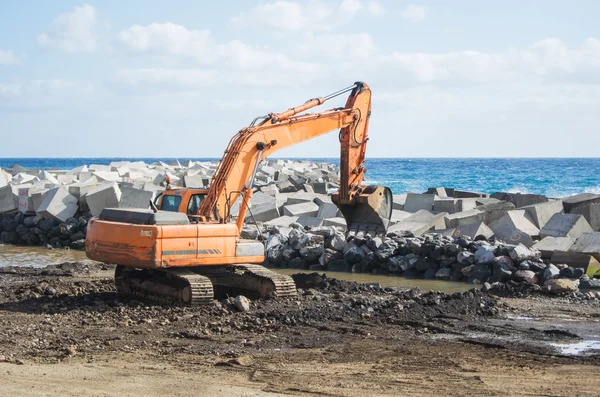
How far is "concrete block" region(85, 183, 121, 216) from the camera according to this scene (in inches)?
859

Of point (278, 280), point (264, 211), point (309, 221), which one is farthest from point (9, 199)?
point (278, 280)

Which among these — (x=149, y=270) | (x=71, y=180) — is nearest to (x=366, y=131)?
(x=149, y=270)

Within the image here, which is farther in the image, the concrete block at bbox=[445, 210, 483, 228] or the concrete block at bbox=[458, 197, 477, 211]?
the concrete block at bbox=[458, 197, 477, 211]

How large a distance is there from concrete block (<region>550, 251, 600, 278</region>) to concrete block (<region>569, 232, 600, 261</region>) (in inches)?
2.8

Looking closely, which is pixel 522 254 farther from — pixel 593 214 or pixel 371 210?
pixel 593 214

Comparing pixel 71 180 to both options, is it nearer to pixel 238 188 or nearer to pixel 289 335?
pixel 238 188

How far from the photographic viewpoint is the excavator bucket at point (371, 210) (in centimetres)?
1310

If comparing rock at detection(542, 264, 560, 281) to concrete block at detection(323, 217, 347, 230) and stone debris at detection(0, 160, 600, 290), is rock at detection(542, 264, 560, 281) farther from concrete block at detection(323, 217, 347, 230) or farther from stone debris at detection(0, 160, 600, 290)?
concrete block at detection(323, 217, 347, 230)

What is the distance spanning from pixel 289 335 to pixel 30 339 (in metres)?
2.83

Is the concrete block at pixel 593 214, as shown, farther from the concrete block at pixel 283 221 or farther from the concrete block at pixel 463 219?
the concrete block at pixel 283 221

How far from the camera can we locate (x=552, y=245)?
15.1 m

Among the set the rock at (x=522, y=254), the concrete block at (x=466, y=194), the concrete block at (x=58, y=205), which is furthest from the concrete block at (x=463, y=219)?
the concrete block at (x=58, y=205)

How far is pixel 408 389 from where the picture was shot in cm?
668

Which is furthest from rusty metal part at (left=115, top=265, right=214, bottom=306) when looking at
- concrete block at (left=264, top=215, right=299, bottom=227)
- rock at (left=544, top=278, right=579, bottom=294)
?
concrete block at (left=264, top=215, right=299, bottom=227)
